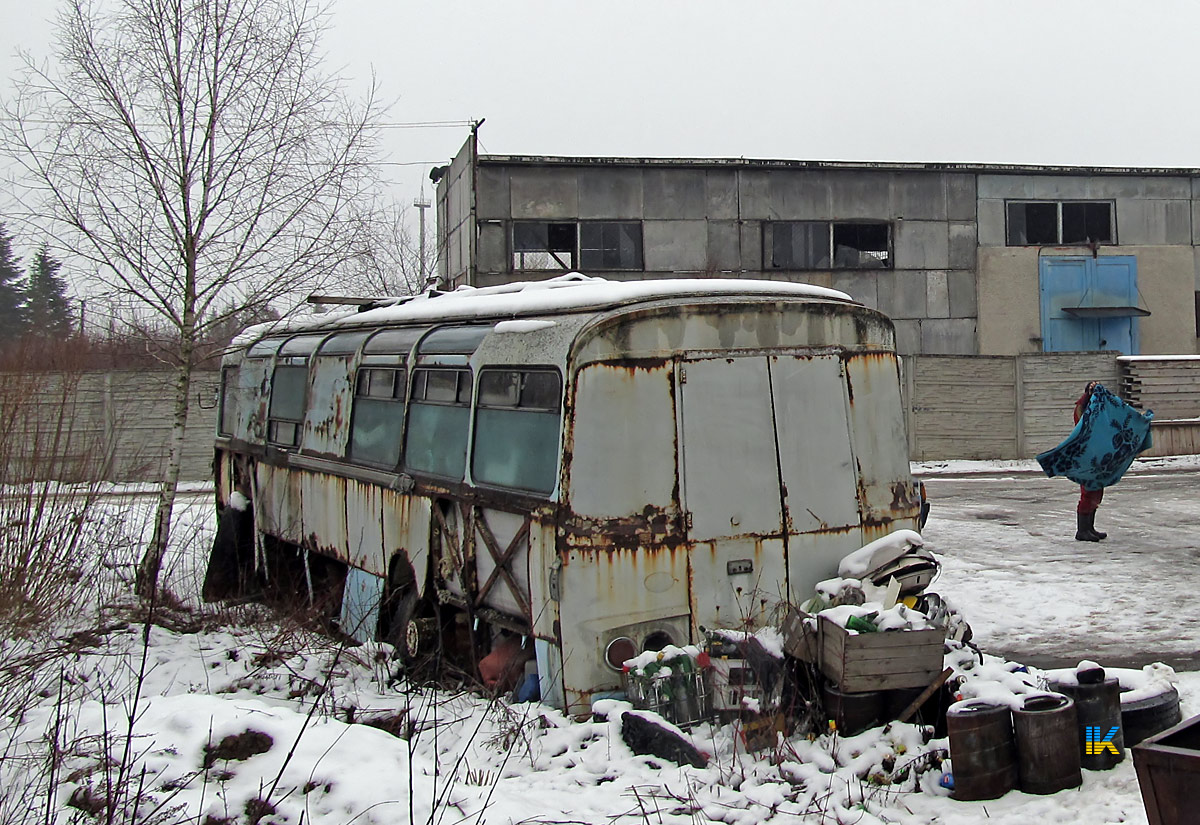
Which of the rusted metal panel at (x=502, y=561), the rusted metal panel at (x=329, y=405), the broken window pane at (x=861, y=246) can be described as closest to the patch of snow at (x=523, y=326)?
the rusted metal panel at (x=502, y=561)

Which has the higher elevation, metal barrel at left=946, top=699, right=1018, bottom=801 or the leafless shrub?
the leafless shrub

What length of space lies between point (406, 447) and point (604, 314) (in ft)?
7.79

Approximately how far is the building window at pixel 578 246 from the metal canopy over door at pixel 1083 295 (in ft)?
33.2

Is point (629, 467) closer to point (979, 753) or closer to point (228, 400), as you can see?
point (979, 753)

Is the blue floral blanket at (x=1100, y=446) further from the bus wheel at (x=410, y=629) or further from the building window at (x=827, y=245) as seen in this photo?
the building window at (x=827, y=245)

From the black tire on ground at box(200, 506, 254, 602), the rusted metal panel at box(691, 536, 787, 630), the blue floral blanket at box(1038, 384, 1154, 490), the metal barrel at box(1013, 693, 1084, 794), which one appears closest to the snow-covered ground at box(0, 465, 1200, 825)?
the metal barrel at box(1013, 693, 1084, 794)

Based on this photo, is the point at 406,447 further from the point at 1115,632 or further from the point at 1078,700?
the point at 1115,632

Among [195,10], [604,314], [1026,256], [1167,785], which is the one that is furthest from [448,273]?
[1167,785]

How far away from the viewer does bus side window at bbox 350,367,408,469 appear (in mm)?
8031

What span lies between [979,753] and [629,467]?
2.31 metres

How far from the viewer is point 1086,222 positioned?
86.4 ft

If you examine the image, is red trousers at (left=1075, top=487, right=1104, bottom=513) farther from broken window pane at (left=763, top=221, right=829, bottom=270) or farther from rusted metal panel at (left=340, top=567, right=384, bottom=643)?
broken window pane at (left=763, top=221, right=829, bottom=270)

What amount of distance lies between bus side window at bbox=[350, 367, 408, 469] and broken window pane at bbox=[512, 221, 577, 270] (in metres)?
16.2

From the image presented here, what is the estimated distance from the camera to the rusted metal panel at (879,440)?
6.68 meters
